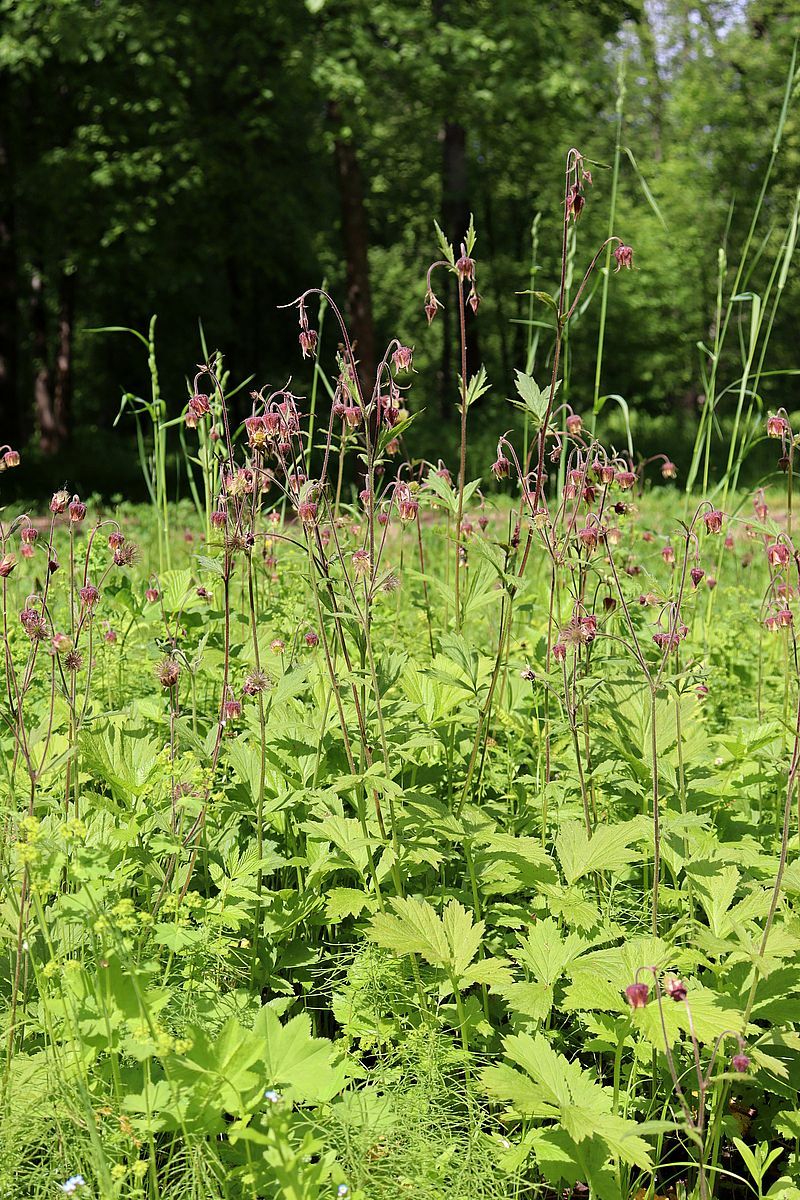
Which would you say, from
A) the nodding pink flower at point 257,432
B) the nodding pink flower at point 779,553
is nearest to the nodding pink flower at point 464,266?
the nodding pink flower at point 257,432

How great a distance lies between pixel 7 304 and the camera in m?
14.0

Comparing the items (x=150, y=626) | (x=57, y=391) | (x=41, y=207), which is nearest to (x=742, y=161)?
(x=41, y=207)

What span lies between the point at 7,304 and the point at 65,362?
6021mm

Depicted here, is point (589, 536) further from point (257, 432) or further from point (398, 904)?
point (398, 904)

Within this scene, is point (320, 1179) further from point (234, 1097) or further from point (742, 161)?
point (742, 161)

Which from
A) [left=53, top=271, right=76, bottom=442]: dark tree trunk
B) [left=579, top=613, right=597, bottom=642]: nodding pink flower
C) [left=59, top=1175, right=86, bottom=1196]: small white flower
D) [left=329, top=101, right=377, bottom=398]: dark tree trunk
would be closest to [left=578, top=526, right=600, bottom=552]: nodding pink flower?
[left=579, top=613, right=597, bottom=642]: nodding pink flower

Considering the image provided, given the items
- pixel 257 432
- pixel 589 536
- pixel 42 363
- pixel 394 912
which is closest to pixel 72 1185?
pixel 394 912

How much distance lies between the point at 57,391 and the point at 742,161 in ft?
44.5

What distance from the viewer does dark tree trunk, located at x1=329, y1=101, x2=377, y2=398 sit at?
14.3m

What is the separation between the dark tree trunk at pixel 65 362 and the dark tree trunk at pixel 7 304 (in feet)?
12.4

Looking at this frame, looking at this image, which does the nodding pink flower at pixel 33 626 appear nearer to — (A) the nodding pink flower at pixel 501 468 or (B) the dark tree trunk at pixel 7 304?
(A) the nodding pink flower at pixel 501 468

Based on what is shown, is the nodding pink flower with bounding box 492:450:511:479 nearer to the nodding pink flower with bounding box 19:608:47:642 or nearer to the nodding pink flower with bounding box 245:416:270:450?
the nodding pink flower with bounding box 245:416:270:450

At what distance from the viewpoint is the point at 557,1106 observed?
1717 millimetres

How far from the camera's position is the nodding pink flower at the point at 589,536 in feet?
7.14
